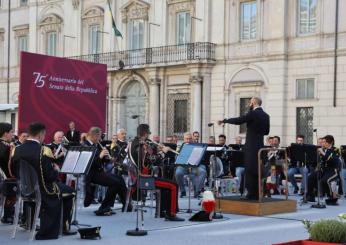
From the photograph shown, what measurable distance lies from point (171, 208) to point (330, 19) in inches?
655

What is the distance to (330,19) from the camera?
27.1 meters

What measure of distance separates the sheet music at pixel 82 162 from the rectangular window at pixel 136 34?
76.0ft

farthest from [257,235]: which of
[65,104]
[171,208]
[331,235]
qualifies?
[65,104]

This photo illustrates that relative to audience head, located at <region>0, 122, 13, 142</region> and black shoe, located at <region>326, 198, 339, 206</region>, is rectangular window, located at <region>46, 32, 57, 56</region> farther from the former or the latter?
audience head, located at <region>0, 122, 13, 142</region>

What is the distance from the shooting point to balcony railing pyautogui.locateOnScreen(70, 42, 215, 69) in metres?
30.6

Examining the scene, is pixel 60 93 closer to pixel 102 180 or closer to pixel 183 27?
pixel 102 180

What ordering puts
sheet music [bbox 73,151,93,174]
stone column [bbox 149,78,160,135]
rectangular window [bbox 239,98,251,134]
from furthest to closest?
1. stone column [bbox 149,78,160,135]
2. rectangular window [bbox 239,98,251,134]
3. sheet music [bbox 73,151,93,174]

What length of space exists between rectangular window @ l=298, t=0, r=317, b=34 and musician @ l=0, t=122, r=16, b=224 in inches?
740

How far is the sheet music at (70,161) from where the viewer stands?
37.6ft

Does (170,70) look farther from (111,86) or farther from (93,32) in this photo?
(93,32)

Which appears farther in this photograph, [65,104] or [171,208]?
[65,104]

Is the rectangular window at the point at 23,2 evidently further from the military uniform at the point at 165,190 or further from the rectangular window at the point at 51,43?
the military uniform at the point at 165,190

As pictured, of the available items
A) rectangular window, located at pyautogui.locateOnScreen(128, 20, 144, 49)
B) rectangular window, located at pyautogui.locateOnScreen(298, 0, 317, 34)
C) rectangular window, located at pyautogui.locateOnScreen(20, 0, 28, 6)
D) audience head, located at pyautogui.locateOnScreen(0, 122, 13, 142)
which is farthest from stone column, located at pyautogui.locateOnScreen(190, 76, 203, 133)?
audience head, located at pyautogui.locateOnScreen(0, 122, 13, 142)

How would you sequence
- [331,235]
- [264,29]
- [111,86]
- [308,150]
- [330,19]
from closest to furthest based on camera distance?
[331,235], [308,150], [330,19], [264,29], [111,86]
